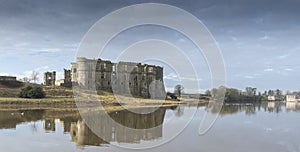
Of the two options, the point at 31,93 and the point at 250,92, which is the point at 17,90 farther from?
the point at 250,92

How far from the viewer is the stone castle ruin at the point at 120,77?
74094mm

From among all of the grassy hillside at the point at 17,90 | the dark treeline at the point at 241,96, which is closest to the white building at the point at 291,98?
the dark treeline at the point at 241,96

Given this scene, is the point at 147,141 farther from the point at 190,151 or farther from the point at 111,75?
the point at 111,75

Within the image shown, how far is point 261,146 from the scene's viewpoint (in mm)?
18938

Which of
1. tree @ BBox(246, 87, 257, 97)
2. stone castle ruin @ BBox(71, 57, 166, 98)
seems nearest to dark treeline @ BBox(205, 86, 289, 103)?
tree @ BBox(246, 87, 257, 97)

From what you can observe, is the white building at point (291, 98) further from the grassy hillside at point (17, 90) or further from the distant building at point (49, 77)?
the grassy hillside at point (17, 90)

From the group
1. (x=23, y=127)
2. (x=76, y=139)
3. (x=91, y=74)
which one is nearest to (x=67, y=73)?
(x=91, y=74)

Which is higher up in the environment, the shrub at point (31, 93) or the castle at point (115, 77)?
the castle at point (115, 77)

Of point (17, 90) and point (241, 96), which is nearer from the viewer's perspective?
point (17, 90)

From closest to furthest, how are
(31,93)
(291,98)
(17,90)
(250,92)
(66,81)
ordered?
1. (31,93)
2. (17,90)
3. (66,81)
4. (250,92)
5. (291,98)

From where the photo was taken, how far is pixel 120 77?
260 feet

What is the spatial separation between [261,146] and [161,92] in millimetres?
66149

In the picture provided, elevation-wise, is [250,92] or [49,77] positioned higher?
[49,77]

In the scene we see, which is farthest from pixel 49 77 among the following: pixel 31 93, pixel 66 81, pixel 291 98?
pixel 291 98
